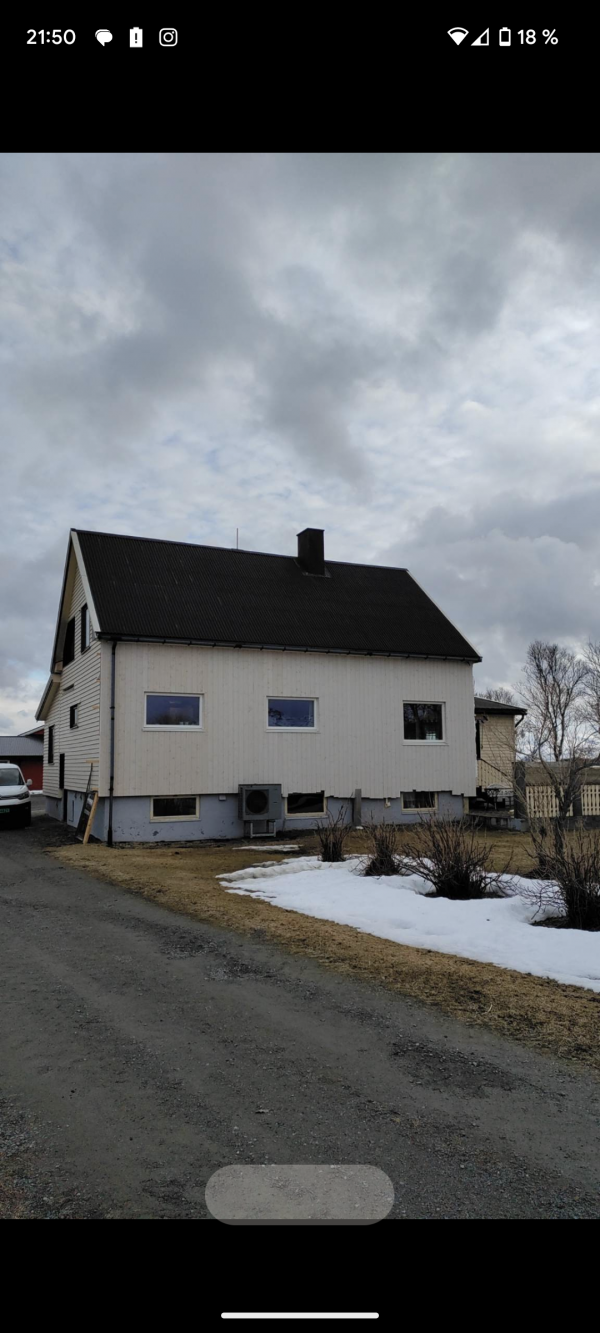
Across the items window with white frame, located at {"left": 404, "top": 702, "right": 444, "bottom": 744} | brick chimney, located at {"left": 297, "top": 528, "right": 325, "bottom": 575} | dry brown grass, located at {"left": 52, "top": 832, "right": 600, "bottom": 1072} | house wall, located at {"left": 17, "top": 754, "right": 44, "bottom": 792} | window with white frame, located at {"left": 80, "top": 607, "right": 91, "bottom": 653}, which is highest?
brick chimney, located at {"left": 297, "top": 528, "right": 325, "bottom": 575}

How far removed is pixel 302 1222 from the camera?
280 cm

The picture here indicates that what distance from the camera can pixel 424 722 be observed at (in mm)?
21094

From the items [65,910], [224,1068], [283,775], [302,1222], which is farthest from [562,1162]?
[283,775]

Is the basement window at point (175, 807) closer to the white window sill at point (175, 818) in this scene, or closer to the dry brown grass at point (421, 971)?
the white window sill at point (175, 818)

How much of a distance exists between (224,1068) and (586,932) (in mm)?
4244

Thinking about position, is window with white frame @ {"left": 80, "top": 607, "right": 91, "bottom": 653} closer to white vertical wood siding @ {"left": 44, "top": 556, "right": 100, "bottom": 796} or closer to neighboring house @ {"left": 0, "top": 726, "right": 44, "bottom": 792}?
white vertical wood siding @ {"left": 44, "top": 556, "right": 100, "bottom": 796}

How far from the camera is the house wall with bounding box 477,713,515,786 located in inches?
967

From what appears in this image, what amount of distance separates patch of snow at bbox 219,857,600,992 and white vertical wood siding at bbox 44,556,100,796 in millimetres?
6928

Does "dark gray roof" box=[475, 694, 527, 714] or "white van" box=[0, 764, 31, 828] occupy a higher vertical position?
"dark gray roof" box=[475, 694, 527, 714]

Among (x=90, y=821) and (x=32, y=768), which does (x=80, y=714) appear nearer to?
(x=90, y=821)

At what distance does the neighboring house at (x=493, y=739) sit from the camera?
24.5 m

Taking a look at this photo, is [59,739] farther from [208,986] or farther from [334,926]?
[208,986]
